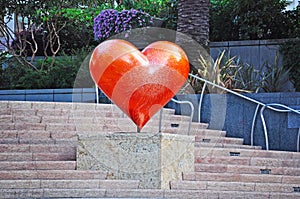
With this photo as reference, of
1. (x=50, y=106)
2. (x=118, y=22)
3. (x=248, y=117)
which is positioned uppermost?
(x=118, y=22)

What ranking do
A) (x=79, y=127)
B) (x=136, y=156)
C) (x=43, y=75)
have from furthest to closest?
(x=43, y=75)
(x=79, y=127)
(x=136, y=156)

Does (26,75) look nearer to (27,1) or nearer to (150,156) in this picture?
(27,1)

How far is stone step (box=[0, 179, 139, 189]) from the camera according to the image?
818cm

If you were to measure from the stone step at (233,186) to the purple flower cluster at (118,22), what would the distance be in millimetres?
8227

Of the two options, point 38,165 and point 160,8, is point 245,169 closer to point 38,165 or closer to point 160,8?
point 38,165

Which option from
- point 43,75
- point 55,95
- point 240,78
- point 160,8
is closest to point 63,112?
point 55,95

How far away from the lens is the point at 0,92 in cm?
1340

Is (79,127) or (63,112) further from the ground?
(63,112)

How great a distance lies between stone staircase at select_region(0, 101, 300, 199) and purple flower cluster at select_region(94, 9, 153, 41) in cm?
536

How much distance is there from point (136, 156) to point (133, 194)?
0.50 meters

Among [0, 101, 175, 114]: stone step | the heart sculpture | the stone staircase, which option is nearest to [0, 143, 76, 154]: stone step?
the stone staircase

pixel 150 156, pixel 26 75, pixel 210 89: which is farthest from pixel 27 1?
pixel 150 156

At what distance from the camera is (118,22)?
16562 millimetres

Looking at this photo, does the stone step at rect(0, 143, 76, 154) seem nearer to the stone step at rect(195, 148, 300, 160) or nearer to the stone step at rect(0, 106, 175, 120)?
the stone step at rect(0, 106, 175, 120)
